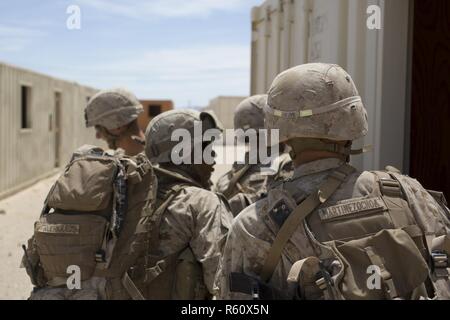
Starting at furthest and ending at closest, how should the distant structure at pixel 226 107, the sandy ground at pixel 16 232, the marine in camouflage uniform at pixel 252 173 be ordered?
the distant structure at pixel 226 107
the sandy ground at pixel 16 232
the marine in camouflage uniform at pixel 252 173

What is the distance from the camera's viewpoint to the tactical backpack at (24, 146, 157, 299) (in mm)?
2119

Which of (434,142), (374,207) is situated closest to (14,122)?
(434,142)

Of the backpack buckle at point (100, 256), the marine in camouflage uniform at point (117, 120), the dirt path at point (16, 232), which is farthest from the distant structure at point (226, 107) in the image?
the backpack buckle at point (100, 256)

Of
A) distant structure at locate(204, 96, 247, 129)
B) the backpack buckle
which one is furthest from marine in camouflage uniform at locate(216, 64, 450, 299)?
distant structure at locate(204, 96, 247, 129)

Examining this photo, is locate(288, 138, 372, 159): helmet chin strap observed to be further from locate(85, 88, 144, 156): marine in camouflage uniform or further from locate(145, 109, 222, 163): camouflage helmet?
locate(85, 88, 144, 156): marine in camouflage uniform

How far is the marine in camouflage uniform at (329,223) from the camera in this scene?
1.48 metres

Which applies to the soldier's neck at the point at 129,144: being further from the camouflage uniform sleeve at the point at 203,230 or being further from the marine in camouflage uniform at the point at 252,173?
the camouflage uniform sleeve at the point at 203,230

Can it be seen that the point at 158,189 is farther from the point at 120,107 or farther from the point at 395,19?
the point at 395,19

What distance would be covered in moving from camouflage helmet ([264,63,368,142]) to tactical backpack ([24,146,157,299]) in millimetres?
806

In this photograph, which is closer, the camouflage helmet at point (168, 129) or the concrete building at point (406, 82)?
the camouflage helmet at point (168, 129)

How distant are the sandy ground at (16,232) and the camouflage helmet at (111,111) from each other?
220 cm

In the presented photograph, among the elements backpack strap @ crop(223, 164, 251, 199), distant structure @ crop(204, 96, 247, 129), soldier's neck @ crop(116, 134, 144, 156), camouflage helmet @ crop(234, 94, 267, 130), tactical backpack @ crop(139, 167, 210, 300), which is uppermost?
distant structure @ crop(204, 96, 247, 129)

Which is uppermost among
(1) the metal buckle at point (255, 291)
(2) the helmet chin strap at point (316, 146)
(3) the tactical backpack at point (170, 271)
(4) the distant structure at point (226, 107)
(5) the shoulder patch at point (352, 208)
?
(4) the distant structure at point (226, 107)

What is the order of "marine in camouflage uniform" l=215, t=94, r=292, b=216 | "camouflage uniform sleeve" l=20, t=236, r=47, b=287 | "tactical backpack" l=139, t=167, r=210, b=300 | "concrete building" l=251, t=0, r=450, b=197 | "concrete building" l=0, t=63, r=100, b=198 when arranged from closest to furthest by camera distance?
"camouflage uniform sleeve" l=20, t=236, r=47, b=287 < "tactical backpack" l=139, t=167, r=210, b=300 < "concrete building" l=251, t=0, r=450, b=197 < "marine in camouflage uniform" l=215, t=94, r=292, b=216 < "concrete building" l=0, t=63, r=100, b=198
